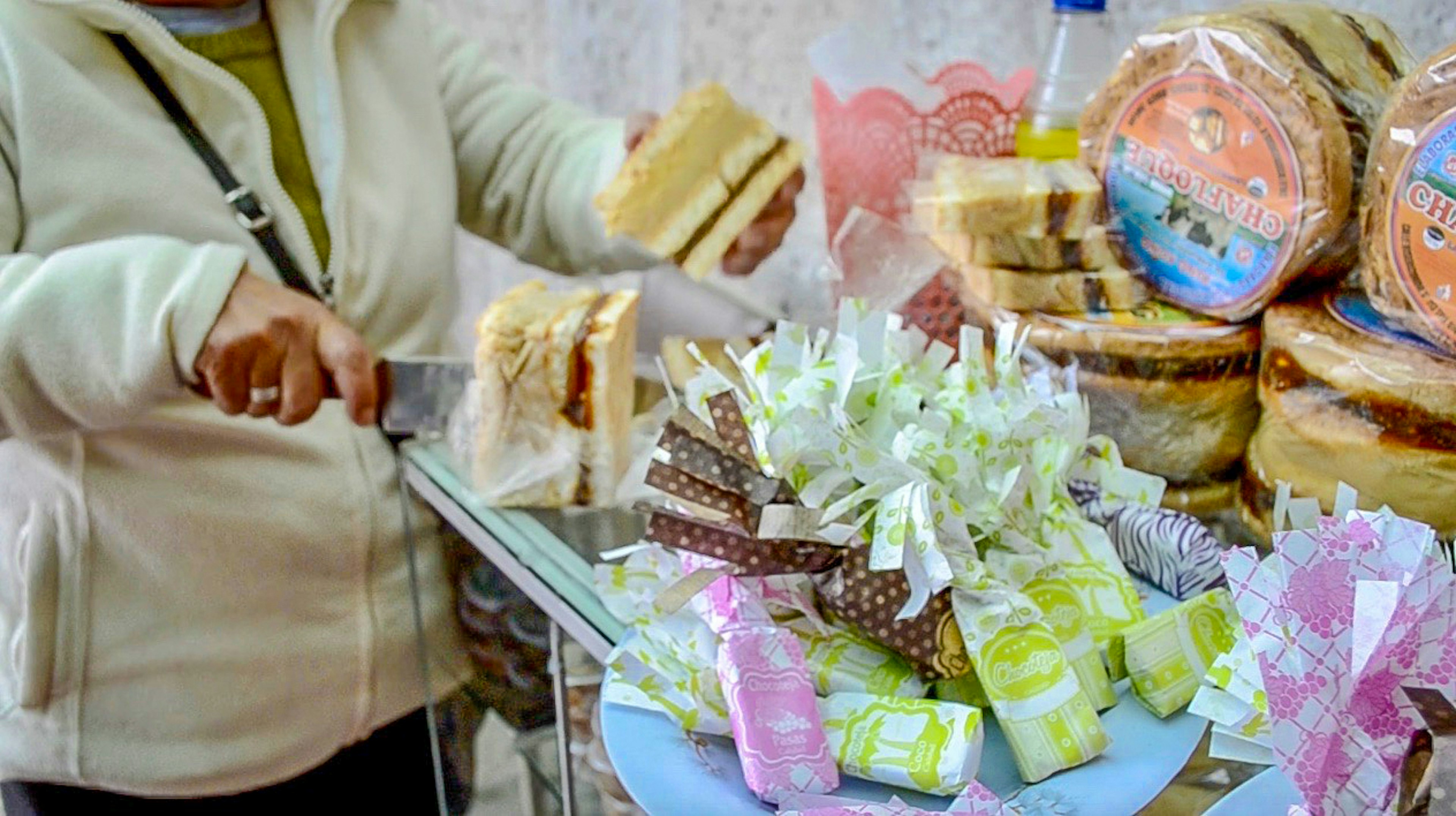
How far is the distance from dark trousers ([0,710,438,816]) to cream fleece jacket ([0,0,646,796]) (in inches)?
1.3

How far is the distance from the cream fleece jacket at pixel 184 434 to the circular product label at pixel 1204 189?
25.7 inches

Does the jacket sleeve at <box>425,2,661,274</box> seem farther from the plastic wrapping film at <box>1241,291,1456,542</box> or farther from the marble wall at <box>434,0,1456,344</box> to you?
the plastic wrapping film at <box>1241,291,1456,542</box>

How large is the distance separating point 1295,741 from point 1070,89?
0.67 metres

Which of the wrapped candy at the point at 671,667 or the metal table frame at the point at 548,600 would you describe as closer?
the wrapped candy at the point at 671,667

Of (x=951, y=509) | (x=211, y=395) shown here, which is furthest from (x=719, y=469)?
(x=211, y=395)

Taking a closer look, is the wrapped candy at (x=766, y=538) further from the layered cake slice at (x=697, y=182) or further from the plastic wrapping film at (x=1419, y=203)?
the layered cake slice at (x=697, y=182)

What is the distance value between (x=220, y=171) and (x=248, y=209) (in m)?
0.04

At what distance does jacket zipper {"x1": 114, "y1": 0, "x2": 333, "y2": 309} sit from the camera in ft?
3.26

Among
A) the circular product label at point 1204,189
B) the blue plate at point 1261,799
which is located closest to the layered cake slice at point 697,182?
the circular product label at point 1204,189

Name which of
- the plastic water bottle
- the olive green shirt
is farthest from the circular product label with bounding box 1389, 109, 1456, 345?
the olive green shirt

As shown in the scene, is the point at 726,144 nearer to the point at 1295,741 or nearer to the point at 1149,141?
the point at 1149,141

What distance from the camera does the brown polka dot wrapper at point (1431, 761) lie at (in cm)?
43

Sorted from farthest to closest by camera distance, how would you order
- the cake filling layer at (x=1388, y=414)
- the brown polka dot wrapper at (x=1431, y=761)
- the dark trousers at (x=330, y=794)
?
1. the dark trousers at (x=330, y=794)
2. the cake filling layer at (x=1388, y=414)
3. the brown polka dot wrapper at (x=1431, y=761)

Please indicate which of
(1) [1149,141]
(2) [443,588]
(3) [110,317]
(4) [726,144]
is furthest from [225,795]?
(1) [1149,141]
